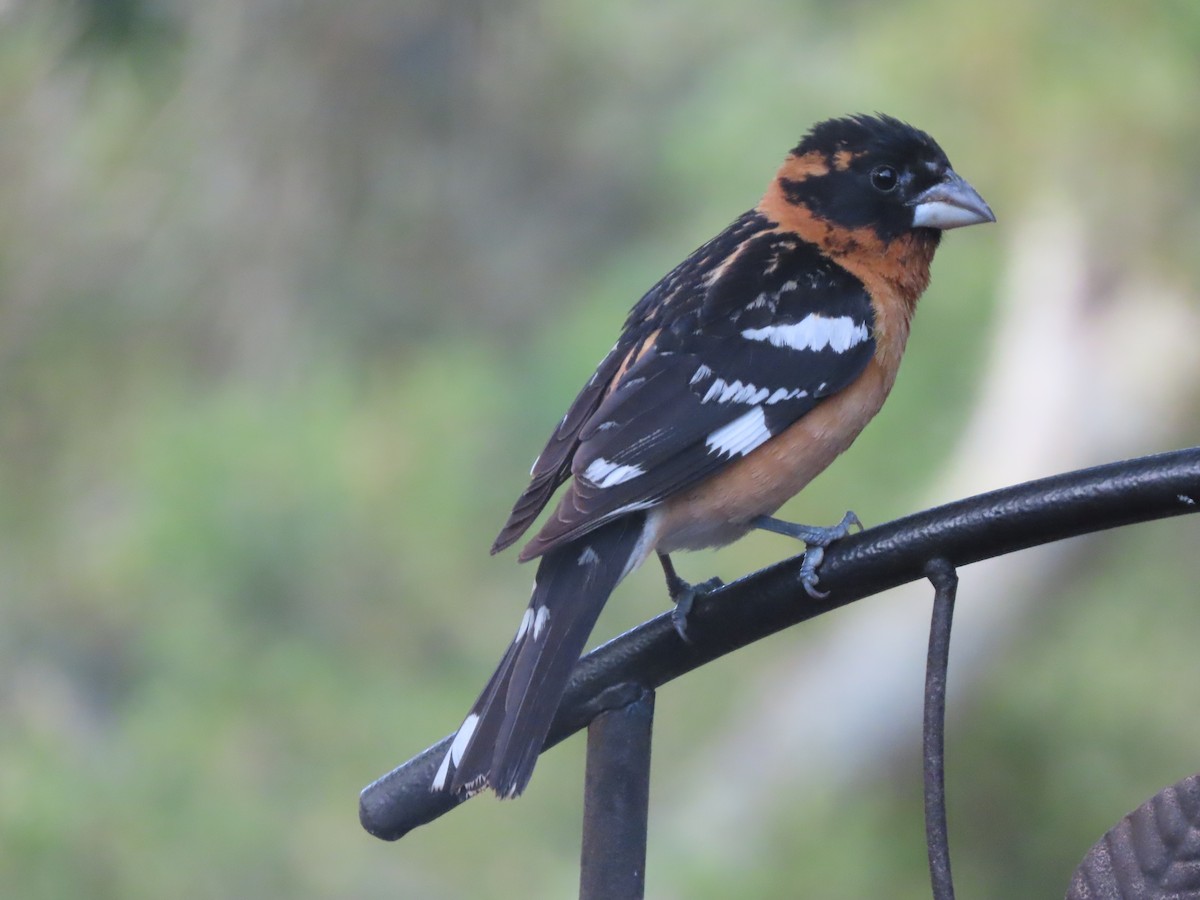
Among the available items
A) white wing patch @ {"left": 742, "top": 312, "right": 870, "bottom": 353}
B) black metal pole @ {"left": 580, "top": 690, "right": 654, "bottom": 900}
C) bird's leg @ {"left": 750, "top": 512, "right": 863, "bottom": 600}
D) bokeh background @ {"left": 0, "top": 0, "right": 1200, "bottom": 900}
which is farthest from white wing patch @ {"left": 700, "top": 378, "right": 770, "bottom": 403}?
bokeh background @ {"left": 0, "top": 0, "right": 1200, "bottom": 900}

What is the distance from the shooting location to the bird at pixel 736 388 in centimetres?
213

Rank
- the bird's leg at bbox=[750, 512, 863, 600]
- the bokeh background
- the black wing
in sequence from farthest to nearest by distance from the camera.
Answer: the bokeh background
the black wing
the bird's leg at bbox=[750, 512, 863, 600]

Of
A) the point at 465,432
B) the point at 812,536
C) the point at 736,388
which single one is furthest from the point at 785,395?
the point at 465,432

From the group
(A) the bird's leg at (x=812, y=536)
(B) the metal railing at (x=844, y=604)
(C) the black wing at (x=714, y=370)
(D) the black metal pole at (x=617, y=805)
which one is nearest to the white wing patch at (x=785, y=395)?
(C) the black wing at (x=714, y=370)

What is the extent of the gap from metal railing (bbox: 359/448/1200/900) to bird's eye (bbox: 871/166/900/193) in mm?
1262

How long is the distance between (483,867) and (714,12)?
13.0ft

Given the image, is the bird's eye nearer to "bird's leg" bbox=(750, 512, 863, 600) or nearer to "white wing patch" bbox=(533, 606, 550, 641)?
"bird's leg" bbox=(750, 512, 863, 600)

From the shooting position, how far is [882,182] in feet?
9.42

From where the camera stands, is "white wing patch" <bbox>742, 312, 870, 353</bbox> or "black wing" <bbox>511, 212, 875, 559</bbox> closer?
"black wing" <bbox>511, 212, 875, 559</bbox>

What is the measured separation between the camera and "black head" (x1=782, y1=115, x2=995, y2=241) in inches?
111

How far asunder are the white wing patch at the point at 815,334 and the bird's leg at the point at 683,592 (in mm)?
403

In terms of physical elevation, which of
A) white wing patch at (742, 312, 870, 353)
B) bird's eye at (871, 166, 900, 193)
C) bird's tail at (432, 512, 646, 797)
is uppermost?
bird's eye at (871, 166, 900, 193)

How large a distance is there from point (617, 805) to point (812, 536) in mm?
695

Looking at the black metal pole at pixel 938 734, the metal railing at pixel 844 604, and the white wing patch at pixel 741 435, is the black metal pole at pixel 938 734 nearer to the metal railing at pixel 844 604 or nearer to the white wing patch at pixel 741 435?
the metal railing at pixel 844 604
